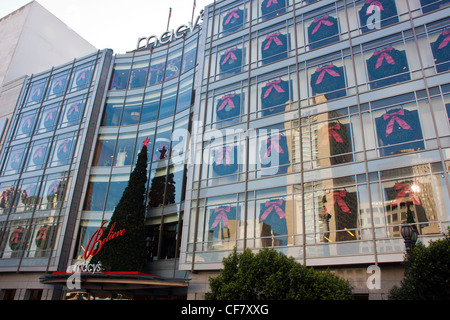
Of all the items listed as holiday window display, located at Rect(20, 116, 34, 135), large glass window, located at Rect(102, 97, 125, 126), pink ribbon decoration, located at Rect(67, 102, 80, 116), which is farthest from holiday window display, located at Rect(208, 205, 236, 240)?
holiday window display, located at Rect(20, 116, 34, 135)

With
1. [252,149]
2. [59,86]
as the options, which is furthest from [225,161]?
[59,86]

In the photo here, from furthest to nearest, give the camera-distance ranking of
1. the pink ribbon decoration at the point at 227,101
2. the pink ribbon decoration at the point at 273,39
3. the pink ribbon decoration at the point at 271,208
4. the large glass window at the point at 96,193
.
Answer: the large glass window at the point at 96,193 → the pink ribbon decoration at the point at 227,101 → the pink ribbon decoration at the point at 273,39 → the pink ribbon decoration at the point at 271,208

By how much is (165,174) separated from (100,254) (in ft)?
24.1

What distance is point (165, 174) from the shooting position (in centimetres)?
2734

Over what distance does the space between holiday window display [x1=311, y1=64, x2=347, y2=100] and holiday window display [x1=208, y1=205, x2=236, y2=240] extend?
28.7ft

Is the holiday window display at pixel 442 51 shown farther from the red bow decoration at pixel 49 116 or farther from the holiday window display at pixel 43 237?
the red bow decoration at pixel 49 116

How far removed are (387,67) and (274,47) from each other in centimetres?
777

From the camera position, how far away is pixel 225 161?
22.8 m

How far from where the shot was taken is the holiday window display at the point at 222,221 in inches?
819

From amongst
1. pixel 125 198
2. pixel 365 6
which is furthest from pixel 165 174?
pixel 365 6

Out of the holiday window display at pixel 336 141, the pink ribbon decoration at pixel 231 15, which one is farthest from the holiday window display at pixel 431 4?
the pink ribbon decoration at pixel 231 15

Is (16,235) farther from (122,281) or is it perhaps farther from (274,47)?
(274,47)

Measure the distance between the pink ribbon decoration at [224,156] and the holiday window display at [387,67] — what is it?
9.32 meters

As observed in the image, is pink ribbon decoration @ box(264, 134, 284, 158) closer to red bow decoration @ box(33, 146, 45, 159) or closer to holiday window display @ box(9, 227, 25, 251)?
holiday window display @ box(9, 227, 25, 251)
